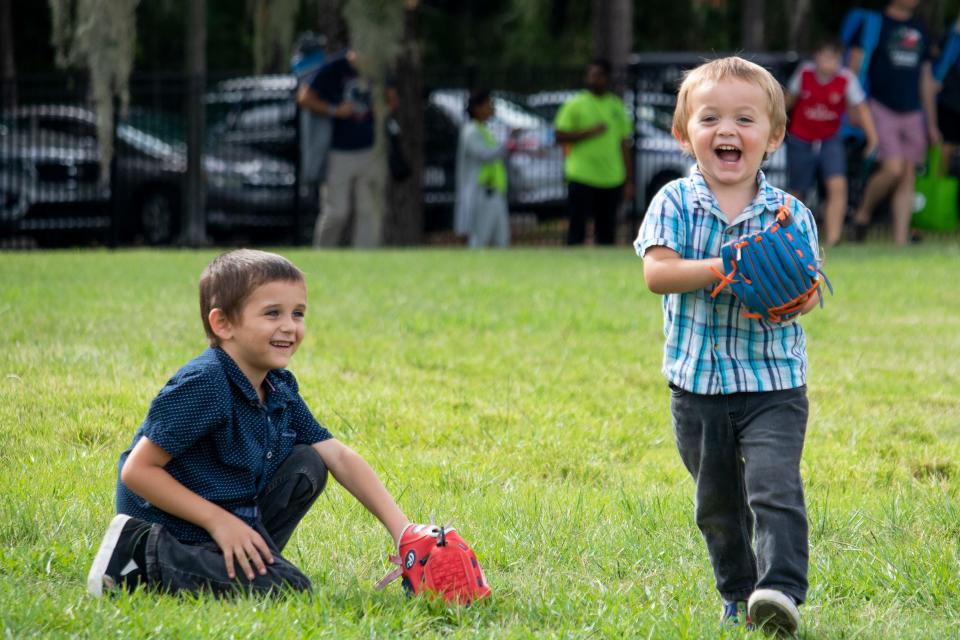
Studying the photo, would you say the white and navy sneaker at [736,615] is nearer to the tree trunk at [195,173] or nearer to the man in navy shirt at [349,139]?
the man in navy shirt at [349,139]

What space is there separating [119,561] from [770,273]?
5.87ft

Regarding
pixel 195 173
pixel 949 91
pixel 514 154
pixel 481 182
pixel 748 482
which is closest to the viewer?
pixel 748 482

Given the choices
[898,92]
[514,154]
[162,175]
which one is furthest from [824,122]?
[162,175]

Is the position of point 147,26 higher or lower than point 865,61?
higher

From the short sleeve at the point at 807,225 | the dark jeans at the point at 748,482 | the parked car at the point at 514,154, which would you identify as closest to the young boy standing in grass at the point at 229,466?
the dark jeans at the point at 748,482

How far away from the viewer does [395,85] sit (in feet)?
53.2

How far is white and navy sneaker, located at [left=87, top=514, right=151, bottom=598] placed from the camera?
3.60m

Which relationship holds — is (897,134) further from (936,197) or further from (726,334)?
(726,334)

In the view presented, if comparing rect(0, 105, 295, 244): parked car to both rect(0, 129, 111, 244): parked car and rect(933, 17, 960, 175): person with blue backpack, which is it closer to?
rect(0, 129, 111, 244): parked car

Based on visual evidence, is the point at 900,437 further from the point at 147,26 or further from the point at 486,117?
the point at 147,26

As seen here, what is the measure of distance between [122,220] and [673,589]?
14392mm

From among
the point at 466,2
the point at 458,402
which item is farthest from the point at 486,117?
the point at 466,2

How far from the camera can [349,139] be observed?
563 inches

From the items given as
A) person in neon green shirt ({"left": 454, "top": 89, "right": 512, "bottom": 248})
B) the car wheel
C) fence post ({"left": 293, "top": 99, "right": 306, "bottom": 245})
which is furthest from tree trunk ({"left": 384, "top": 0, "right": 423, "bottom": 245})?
the car wheel
